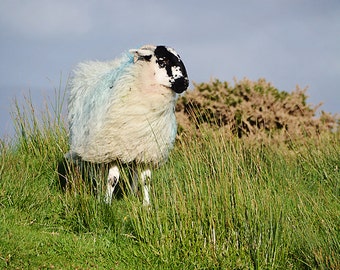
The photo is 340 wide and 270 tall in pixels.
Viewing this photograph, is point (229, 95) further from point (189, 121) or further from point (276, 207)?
point (276, 207)

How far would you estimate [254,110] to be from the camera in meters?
12.3

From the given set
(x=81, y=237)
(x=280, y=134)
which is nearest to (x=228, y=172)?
(x=81, y=237)

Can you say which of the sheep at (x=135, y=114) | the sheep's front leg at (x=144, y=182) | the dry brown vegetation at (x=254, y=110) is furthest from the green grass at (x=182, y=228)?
the dry brown vegetation at (x=254, y=110)

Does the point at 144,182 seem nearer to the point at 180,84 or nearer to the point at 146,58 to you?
the point at 180,84

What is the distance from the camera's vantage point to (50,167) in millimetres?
9312

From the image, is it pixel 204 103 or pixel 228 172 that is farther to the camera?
pixel 204 103

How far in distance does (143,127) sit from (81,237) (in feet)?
5.01

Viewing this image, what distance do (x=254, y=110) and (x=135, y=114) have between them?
17.9 ft

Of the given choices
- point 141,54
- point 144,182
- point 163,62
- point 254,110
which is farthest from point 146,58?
point 254,110

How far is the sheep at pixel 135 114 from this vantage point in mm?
7242

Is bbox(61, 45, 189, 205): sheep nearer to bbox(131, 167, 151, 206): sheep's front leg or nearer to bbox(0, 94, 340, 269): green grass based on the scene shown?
bbox(131, 167, 151, 206): sheep's front leg

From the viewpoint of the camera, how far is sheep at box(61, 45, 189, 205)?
7.24 metres

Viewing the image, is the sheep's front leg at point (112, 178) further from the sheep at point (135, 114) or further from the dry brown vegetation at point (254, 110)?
the dry brown vegetation at point (254, 110)

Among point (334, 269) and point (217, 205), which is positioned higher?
point (217, 205)
